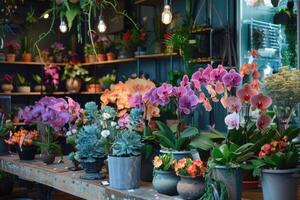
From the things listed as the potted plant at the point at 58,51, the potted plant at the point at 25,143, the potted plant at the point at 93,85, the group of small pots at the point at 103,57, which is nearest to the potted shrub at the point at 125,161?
the potted plant at the point at 25,143

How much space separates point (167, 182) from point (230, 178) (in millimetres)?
268

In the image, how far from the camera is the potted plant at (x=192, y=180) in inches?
59.9

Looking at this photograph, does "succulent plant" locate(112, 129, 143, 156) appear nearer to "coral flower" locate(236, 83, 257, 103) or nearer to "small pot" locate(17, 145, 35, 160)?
"coral flower" locate(236, 83, 257, 103)

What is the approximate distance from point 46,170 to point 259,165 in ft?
4.16

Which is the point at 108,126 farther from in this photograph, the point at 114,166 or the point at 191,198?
the point at 191,198

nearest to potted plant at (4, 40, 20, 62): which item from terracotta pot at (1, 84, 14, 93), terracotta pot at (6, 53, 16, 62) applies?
terracotta pot at (6, 53, 16, 62)

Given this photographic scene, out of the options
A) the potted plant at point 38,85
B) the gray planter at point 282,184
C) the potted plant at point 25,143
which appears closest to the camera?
the gray planter at point 282,184

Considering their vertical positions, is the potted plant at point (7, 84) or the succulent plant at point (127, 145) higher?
the potted plant at point (7, 84)

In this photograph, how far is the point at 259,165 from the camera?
1.48 metres

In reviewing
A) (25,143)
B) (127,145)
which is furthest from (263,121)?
(25,143)

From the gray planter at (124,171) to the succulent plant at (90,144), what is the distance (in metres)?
0.21

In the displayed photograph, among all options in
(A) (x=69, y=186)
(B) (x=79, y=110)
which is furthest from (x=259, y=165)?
(B) (x=79, y=110)

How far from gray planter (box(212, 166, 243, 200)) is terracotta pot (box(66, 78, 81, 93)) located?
196 inches

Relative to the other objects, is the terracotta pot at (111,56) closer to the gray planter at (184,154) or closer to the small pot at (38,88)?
the small pot at (38,88)
